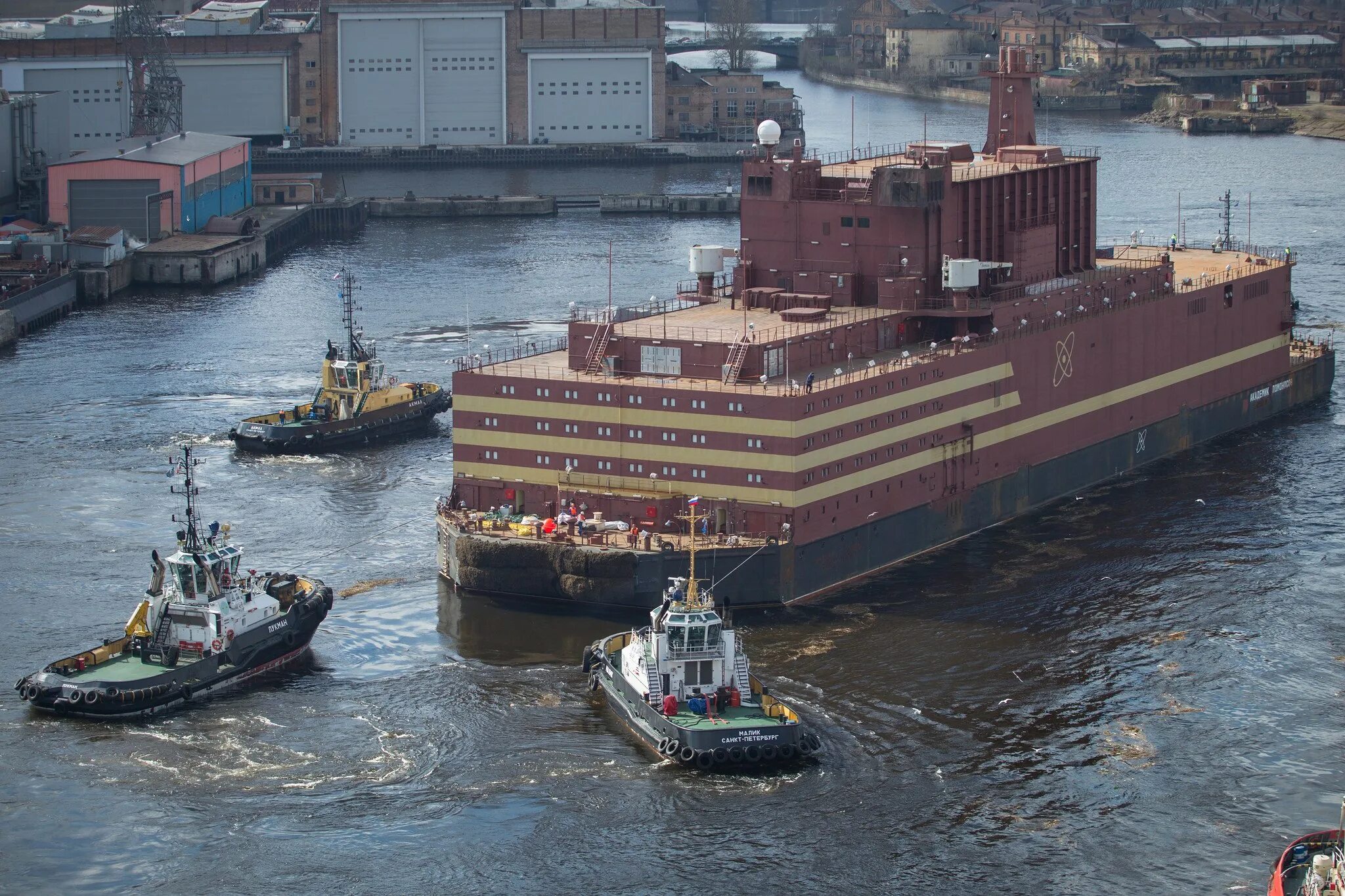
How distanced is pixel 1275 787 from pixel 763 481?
16145 mm

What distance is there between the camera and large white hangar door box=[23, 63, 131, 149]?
14600cm

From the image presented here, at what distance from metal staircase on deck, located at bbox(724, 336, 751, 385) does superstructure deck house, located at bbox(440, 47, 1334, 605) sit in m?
0.08

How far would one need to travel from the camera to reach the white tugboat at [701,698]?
4566 centimetres

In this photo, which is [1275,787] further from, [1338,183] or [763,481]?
[1338,183]

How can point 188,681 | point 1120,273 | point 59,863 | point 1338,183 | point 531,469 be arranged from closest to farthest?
point 59,863, point 188,681, point 531,469, point 1120,273, point 1338,183

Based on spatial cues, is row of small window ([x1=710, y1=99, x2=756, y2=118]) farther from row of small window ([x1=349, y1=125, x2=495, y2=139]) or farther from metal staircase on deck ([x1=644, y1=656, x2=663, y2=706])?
metal staircase on deck ([x1=644, y1=656, x2=663, y2=706])

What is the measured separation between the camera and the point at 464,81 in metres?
153

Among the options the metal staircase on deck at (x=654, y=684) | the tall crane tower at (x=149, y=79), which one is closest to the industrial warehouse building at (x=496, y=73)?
the tall crane tower at (x=149, y=79)

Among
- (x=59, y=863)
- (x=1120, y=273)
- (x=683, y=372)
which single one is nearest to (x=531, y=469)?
(x=683, y=372)

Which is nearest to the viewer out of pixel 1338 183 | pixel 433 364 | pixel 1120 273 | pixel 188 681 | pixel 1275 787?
pixel 1275 787

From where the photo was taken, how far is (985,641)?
5472cm

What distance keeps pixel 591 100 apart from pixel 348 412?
82562 millimetres

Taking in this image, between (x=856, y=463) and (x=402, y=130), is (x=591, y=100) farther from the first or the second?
(x=856, y=463)

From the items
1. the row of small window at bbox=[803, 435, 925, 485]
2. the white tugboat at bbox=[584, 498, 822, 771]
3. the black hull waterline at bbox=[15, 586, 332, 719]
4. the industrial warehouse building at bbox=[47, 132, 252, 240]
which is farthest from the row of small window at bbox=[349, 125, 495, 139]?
the white tugboat at bbox=[584, 498, 822, 771]
